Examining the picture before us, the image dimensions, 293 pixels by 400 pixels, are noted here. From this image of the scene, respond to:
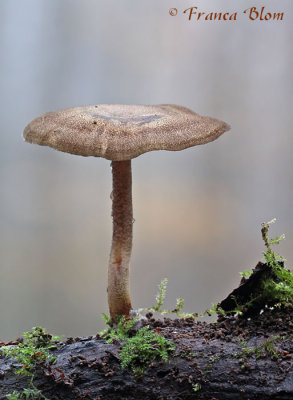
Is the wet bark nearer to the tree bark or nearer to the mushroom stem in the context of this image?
the tree bark

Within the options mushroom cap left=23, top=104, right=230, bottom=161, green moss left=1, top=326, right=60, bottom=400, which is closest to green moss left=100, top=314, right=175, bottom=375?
green moss left=1, top=326, right=60, bottom=400

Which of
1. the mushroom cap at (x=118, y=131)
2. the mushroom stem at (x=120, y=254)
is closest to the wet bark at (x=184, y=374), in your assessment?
the mushroom stem at (x=120, y=254)

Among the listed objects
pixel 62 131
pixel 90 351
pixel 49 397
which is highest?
pixel 62 131

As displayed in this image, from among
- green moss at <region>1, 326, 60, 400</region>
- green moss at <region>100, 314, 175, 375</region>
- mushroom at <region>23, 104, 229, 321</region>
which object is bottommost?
green moss at <region>1, 326, 60, 400</region>

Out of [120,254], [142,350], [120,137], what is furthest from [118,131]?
[142,350]

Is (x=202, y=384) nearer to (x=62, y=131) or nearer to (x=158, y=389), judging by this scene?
(x=158, y=389)

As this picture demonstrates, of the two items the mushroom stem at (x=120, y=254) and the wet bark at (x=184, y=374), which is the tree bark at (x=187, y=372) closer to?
the wet bark at (x=184, y=374)

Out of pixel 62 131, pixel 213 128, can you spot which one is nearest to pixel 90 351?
pixel 62 131
